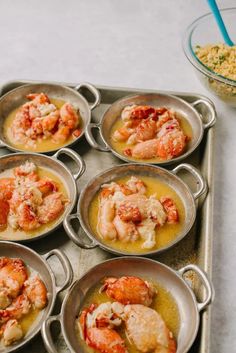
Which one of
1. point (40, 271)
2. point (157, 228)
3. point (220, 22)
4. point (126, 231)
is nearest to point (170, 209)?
point (157, 228)

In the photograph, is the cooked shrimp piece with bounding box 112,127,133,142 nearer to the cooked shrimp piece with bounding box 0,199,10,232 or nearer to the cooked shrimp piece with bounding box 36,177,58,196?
the cooked shrimp piece with bounding box 36,177,58,196

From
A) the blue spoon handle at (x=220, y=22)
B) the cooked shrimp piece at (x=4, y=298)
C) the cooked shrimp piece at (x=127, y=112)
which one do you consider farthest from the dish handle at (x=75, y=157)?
the blue spoon handle at (x=220, y=22)

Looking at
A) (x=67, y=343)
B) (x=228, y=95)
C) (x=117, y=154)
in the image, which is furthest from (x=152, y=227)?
(x=228, y=95)

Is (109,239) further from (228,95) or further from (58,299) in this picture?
(228,95)

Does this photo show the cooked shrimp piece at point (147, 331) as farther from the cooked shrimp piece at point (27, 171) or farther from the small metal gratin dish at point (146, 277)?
the cooked shrimp piece at point (27, 171)

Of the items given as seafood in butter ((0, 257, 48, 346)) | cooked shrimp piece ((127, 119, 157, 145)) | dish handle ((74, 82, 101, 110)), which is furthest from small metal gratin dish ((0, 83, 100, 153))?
seafood in butter ((0, 257, 48, 346))

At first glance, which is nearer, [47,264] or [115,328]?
[115,328]

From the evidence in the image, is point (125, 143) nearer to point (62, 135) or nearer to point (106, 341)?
point (62, 135)
